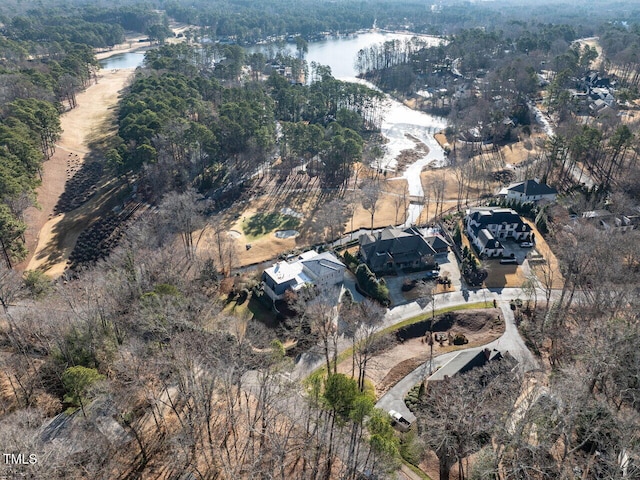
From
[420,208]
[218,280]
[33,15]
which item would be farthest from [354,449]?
[33,15]

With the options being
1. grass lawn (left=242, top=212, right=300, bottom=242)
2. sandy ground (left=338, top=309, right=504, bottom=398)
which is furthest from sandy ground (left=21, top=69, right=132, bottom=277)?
sandy ground (left=338, top=309, right=504, bottom=398)

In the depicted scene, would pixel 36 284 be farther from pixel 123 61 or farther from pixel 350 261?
pixel 123 61

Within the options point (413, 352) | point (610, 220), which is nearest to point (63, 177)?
point (413, 352)

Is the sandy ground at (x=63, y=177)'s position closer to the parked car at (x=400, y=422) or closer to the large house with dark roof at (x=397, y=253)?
the large house with dark roof at (x=397, y=253)

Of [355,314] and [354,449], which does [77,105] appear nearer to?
[355,314]

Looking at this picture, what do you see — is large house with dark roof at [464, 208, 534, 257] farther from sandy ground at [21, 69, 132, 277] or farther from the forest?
sandy ground at [21, 69, 132, 277]

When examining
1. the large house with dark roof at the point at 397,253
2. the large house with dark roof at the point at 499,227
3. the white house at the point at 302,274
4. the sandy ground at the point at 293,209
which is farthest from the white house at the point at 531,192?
the white house at the point at 302,274
